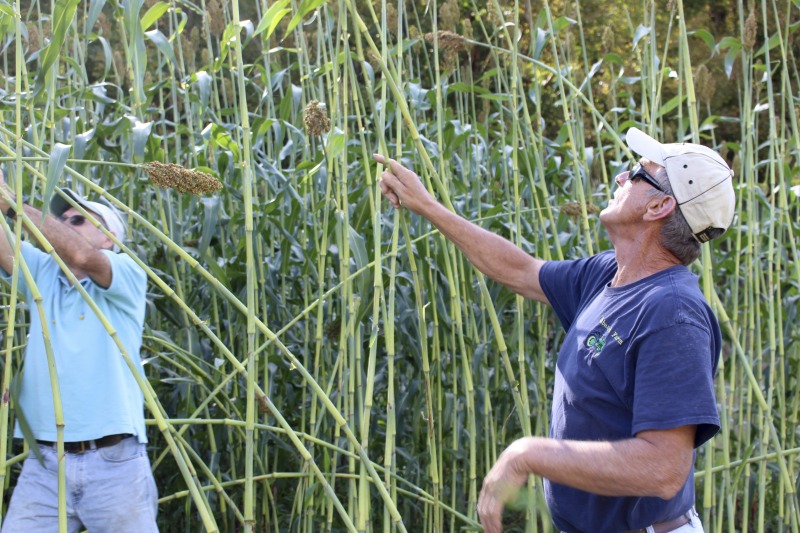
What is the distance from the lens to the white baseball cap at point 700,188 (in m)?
2.12

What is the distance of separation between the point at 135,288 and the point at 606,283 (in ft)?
4.28

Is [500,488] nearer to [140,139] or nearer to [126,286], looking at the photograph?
[126,286]

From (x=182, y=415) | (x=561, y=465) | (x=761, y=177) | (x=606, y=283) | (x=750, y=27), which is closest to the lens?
(x=561, y=465)

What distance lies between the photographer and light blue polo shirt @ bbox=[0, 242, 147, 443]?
7.95ft

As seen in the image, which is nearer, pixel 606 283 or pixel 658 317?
pixel 658 317

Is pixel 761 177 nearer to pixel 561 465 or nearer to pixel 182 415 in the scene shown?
pixel 182 415

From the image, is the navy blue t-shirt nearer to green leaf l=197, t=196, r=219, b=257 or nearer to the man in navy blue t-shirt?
the man in navy blue t-shirt

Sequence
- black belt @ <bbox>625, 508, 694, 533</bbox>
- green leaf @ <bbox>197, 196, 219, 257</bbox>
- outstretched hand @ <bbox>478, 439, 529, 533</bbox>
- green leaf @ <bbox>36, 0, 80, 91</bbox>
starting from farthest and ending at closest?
green leaf @ <bbox>197, 196, 219, 257</bbox> < black belt @ <bbox>625, 508, 694, 533</bbox> < green leaf @ <bbox>36, 0, 80, 91</bbox> < outstretched hand @ <bbox>478, 439, 529, 533</bbox>

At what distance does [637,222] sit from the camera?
2.20 metres

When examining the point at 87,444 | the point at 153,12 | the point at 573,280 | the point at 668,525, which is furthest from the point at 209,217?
the point at 668,525

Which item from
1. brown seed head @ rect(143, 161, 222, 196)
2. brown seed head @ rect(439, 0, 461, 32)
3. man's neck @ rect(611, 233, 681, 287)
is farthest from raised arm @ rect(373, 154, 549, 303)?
brown seed head @ rect(439, 0, 461, 32)

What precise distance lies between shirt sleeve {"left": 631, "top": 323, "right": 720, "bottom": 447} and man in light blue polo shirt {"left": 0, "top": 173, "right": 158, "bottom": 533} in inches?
53.1

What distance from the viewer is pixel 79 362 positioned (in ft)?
8.05

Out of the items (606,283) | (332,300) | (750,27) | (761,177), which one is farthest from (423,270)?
(761,177)
